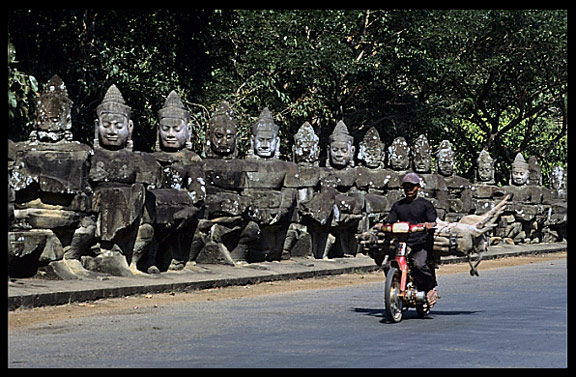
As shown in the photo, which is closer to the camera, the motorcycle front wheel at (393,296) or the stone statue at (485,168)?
the motorcycle front wheel at (393,296)

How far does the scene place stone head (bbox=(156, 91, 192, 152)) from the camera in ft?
57.8

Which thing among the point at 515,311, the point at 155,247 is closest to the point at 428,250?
the point at 515,311

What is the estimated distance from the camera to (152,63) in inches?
947

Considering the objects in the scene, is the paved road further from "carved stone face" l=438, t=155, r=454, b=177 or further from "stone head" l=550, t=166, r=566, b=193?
"stone head" l=550, t=166, r=566, b=193

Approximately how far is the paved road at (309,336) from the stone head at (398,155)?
371 inches

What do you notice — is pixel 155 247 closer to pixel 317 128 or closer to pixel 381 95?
pixel 317 128

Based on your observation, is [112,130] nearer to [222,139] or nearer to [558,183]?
[222,139]


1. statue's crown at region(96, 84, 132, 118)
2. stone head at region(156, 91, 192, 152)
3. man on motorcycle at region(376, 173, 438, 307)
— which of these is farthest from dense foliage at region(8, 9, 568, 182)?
man on motorcycle at region(376, 173, 438, 307)

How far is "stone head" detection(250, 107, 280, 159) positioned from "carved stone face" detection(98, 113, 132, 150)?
3.82 m

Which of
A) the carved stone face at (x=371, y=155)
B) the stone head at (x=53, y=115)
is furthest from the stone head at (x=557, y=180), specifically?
the stone head at (x=53, y=115)

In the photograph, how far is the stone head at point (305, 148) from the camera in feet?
69.5

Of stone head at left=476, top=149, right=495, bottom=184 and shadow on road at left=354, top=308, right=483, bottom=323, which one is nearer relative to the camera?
shadow on road at left=354, top=308, right=483, bottom=323

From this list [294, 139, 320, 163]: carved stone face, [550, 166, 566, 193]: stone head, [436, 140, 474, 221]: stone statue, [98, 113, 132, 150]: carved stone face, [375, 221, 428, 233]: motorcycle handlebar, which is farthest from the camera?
[550, 166, 566, 193]: stone head

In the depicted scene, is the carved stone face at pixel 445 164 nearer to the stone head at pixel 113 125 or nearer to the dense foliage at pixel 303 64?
the dense foliage at pixel 303 64
